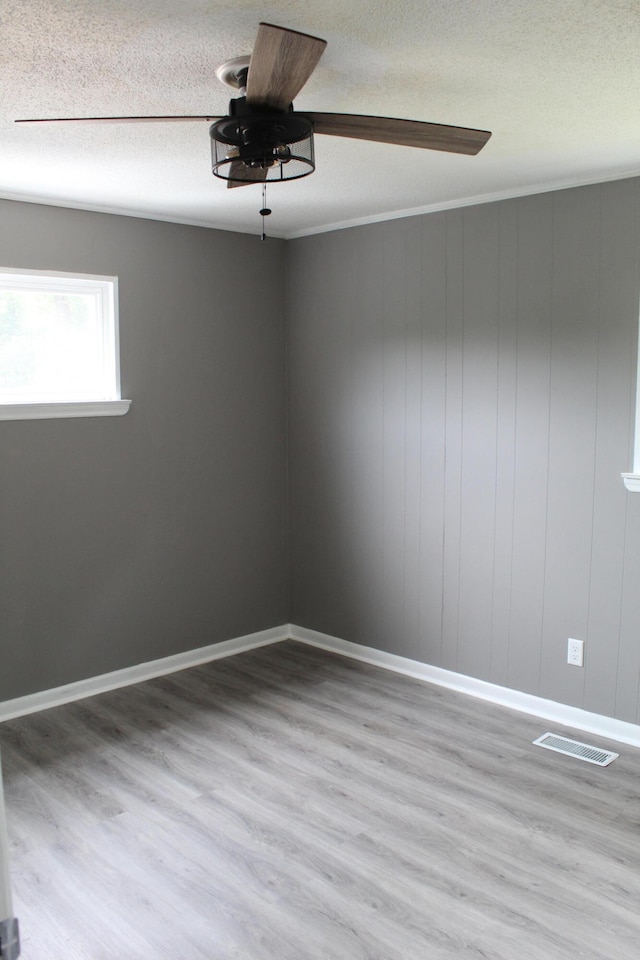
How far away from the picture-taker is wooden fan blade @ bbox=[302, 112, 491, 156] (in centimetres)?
199

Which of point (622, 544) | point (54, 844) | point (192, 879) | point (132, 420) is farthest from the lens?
point (132, 420)

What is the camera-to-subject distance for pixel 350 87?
2.27 meters

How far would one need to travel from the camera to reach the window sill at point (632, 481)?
3232mm

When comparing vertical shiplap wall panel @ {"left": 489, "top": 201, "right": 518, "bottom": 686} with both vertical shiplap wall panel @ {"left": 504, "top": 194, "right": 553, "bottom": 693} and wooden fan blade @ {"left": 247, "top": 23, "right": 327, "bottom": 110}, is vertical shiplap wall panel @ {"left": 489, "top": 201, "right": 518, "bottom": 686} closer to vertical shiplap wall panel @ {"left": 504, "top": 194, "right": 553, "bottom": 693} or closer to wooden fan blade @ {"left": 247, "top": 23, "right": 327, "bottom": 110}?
vertical shiplap wall panel @ {"left": 504, "top": 194, "right": 553, "bottom": 693}

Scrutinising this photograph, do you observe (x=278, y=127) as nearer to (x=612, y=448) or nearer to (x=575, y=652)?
(x=612, y=448)

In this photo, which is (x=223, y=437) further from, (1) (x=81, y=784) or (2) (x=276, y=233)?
(1) (x=81, y=784)

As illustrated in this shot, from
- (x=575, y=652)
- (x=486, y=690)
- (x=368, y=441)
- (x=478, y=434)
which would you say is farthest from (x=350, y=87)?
(x=486, y=690)

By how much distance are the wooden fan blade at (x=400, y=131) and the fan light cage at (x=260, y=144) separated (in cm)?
5

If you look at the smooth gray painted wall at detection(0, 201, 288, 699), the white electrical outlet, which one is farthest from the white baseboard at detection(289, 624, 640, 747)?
the smooth gray painted wall at detection(0, 201, 288, 699)

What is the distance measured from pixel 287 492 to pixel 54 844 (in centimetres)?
249

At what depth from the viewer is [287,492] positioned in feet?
15.7

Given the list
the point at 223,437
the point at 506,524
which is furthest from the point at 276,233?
the point at 506,524

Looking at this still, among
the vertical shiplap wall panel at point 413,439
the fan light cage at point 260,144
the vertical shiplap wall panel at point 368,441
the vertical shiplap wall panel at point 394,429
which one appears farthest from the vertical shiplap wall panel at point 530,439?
the fan light cage at point 260,144

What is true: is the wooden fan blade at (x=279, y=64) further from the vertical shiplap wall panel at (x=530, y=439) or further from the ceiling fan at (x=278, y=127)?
the vertical shiplap wall panel at (x=530, y=439)
